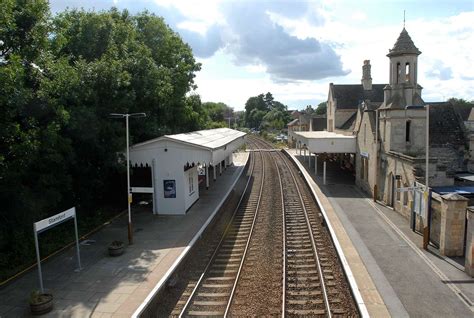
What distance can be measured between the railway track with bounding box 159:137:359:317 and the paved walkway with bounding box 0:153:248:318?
4.59ft

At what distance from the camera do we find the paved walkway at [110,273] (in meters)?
10.9

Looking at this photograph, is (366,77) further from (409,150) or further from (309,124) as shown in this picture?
(409,150)

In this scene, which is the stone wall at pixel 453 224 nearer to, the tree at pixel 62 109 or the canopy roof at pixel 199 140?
the canopy roof at pixel 199 140

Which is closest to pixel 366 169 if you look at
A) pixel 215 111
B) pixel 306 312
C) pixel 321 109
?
pixel 306 312

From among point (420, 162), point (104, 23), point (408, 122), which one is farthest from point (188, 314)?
point (408, 122)

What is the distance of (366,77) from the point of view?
50875 millimetres

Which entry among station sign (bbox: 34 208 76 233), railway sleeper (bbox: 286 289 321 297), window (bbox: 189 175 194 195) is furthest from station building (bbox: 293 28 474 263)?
station sign (bbox: 34 208 76 233)

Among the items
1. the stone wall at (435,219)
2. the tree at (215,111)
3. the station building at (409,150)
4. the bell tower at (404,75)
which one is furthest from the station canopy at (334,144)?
the tree at (215,111)

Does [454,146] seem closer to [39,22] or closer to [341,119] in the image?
[341,119]

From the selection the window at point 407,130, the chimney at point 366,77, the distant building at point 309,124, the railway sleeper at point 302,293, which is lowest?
the railway sleeper at point 302,293

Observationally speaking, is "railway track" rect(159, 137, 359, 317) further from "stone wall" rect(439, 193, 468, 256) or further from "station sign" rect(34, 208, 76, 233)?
"station sign" rect(34, 208, 76, 233)

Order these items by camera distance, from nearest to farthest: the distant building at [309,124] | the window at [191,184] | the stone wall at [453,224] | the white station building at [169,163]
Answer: the stone wall at [453,224] < the white station building at [169,163] < the window at [191,184] < the distant building at [309,124]

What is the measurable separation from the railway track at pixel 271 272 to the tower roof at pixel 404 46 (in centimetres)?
1118

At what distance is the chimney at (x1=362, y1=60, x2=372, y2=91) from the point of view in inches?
1982
